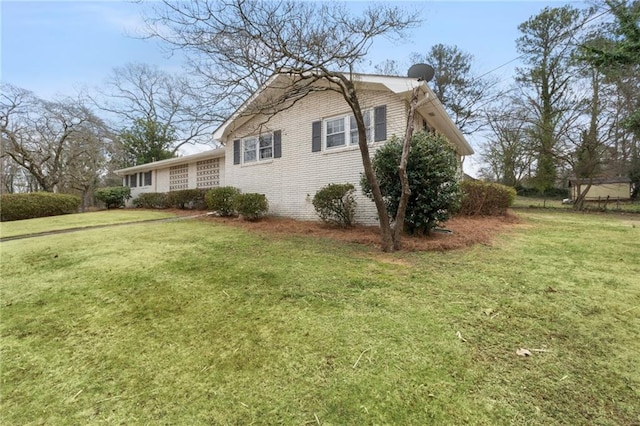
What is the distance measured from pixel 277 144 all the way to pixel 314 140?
1791 mm

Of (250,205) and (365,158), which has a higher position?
(365,158)

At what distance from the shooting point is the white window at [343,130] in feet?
29.0

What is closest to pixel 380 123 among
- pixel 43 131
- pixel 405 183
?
pixel 405 183

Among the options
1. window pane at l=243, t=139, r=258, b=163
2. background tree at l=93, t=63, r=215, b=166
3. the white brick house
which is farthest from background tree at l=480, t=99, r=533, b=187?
background tree at l=93, t=63, r=215, b=166

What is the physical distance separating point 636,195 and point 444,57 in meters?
18.8

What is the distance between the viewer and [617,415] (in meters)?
1.79

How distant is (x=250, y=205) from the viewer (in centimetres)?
958

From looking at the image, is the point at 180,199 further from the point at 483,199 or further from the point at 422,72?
the point at 483,199

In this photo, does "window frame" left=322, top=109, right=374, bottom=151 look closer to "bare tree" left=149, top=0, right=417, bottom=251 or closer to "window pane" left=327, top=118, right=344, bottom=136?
"window pane" left=327, top=118, right=344, bottom=136

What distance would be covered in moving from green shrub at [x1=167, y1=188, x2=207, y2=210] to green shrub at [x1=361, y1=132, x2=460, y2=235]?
10386mm

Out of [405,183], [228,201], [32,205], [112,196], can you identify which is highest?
[405,183]

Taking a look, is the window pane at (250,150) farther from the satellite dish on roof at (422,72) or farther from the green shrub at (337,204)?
the satellite dish on roof at (422,72)

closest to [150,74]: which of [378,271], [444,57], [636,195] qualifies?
[444,57]

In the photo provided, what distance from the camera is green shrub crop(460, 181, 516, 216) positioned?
35.8 feet
